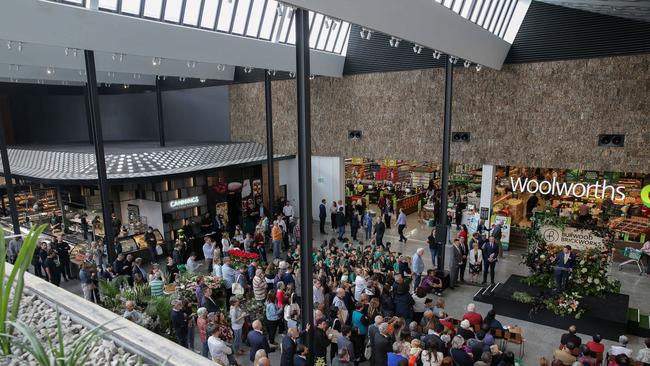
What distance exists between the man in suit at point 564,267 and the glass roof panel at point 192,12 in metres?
11.0

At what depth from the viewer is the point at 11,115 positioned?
2430cm

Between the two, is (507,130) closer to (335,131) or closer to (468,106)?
(468,106)

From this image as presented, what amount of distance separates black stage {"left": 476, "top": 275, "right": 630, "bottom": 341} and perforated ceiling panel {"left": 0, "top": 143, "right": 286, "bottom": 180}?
10.4 m

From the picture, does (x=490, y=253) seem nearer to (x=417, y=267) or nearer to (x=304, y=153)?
(x=417, y=267)

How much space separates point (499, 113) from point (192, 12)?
32.2ft

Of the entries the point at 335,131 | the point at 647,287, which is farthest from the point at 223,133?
the point at 647,287

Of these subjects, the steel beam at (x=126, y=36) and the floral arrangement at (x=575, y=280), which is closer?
the steel beam at (x=126, y=36)

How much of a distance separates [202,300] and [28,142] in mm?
23971

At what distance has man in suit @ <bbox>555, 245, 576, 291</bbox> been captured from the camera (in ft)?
28.7

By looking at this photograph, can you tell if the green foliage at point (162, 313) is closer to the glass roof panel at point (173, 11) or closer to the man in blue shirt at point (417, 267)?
the man in blue shirt at point (417, 267)

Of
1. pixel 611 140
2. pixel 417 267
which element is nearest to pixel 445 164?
pixel 417 267

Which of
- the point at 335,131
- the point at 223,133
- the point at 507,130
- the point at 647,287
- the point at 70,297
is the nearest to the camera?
the point at 70,297

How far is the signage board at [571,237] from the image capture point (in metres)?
9.61

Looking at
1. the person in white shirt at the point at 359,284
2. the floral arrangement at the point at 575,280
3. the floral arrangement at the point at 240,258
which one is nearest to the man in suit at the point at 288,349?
the person in white shirt at the point at 359,284
